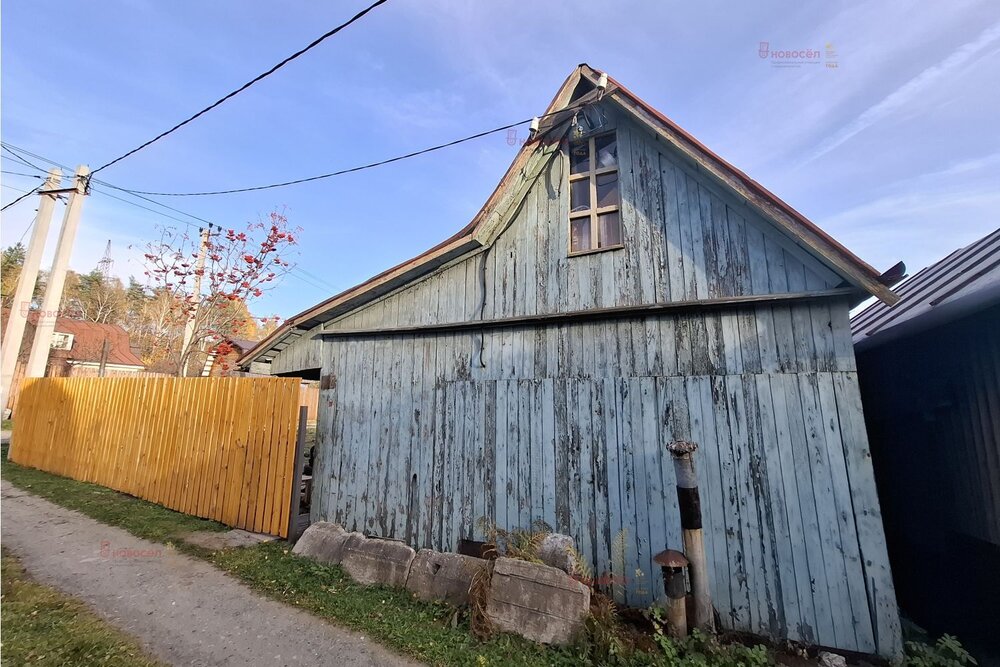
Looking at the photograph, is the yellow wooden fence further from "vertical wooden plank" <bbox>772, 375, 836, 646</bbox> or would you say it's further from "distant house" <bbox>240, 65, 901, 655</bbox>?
"vertical wooden plank" <bbox>772, 375, 836, 646</bbox>

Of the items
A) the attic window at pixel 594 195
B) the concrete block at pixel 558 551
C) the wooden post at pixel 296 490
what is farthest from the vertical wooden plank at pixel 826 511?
the wooden post at pixel 296 490

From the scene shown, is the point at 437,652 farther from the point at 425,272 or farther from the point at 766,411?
the point at 425,272

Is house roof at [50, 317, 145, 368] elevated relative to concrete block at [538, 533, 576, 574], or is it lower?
elevated

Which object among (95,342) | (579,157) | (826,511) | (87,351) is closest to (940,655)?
(826,511)

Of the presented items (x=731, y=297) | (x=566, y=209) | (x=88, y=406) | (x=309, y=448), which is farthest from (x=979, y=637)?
(x=88, y=406)

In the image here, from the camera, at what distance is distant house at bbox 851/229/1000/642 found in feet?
12.1

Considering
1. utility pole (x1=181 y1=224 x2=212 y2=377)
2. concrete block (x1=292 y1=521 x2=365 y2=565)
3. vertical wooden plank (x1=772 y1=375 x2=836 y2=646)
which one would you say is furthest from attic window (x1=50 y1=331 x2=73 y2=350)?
vertical wooden plank (x1=772 y1=375 x2=836 y2=646)

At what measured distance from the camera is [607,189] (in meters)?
Answer: 5.46

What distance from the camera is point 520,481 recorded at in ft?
Answer: 16.8

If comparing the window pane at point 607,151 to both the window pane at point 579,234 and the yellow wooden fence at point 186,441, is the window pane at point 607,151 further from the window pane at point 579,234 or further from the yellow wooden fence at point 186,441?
the yellow wooden fence at point 186,441

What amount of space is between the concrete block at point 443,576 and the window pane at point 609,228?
4.13 metres

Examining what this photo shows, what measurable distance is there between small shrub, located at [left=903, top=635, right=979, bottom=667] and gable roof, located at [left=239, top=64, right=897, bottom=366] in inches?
116

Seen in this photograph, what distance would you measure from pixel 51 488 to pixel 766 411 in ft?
47.0

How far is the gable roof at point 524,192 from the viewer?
3.98 m
